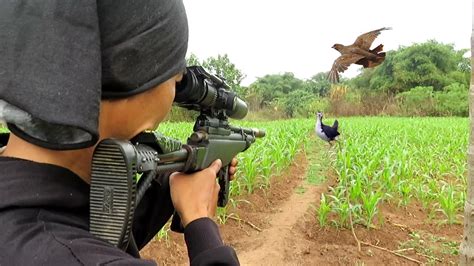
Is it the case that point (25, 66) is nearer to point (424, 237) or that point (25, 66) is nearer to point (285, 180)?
point (424, 237)

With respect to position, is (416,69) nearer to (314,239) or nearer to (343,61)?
(314,239)

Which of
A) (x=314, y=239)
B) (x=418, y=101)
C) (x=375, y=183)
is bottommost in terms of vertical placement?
(x=314, y=239)

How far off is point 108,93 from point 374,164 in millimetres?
5137

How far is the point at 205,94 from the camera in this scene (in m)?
1.43

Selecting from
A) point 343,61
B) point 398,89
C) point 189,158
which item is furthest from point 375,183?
point 398,89

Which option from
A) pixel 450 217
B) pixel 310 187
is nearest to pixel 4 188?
pixel 450 217

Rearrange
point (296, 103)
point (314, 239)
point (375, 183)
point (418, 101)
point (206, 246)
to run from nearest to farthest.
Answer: point (206, 246)
point (314, 239)
point (375, 183)
point (418, 101)
point (296, 103)

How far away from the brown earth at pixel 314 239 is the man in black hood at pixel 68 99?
2.34 meters

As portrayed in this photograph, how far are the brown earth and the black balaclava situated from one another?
243 cm

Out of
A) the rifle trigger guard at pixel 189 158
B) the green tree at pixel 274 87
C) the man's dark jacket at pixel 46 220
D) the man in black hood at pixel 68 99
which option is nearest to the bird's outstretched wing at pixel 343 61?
the rifle trigger guard at pixel 189 158

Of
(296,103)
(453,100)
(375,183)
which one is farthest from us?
(296,103)

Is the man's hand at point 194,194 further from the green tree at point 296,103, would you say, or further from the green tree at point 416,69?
the green tree at point 296,103

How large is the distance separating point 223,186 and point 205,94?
46cm

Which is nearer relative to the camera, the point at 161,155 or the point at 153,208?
the point at 161,155
